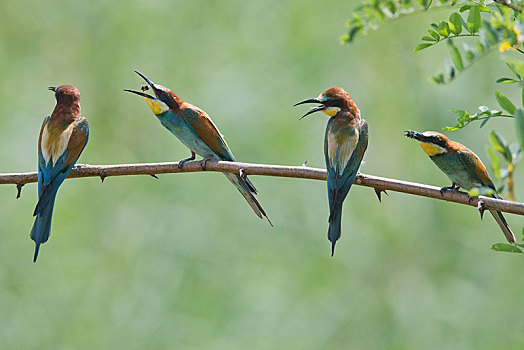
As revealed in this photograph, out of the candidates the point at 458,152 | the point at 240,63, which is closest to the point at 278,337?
the point at 240,63

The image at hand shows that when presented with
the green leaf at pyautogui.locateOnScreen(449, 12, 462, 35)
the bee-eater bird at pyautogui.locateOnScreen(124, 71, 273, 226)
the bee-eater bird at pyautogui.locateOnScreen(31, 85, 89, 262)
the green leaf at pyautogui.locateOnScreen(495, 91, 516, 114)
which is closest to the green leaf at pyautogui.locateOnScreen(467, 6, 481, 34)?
the green leaf at pyautogui.locateOnScreen(449, 12, 462, 35)

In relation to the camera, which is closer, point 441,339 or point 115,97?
point 441,339

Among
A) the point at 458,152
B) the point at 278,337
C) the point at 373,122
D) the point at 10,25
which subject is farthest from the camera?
the point at 10,25

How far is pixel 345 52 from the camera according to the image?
5.97 m

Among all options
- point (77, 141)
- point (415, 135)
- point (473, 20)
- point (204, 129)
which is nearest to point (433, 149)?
point (415, 135)

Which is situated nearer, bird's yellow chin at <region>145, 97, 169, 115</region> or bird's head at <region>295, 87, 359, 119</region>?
bird's head at <region>295, 87, 359, 119</region>

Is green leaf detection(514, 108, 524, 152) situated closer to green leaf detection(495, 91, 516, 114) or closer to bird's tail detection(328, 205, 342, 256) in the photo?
green leaf detection(495, 91, 516, 114)

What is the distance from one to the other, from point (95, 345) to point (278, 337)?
1460 mm

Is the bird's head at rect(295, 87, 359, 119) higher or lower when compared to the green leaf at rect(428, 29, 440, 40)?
lower

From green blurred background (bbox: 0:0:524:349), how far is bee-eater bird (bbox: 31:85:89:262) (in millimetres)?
2975

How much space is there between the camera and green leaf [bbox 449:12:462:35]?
1.21 metres

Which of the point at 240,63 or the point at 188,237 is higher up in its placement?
the point at 240,63

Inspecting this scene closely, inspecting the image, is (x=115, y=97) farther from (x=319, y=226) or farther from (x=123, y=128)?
(x=319, y=226)

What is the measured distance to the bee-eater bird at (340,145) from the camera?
1.83 m
